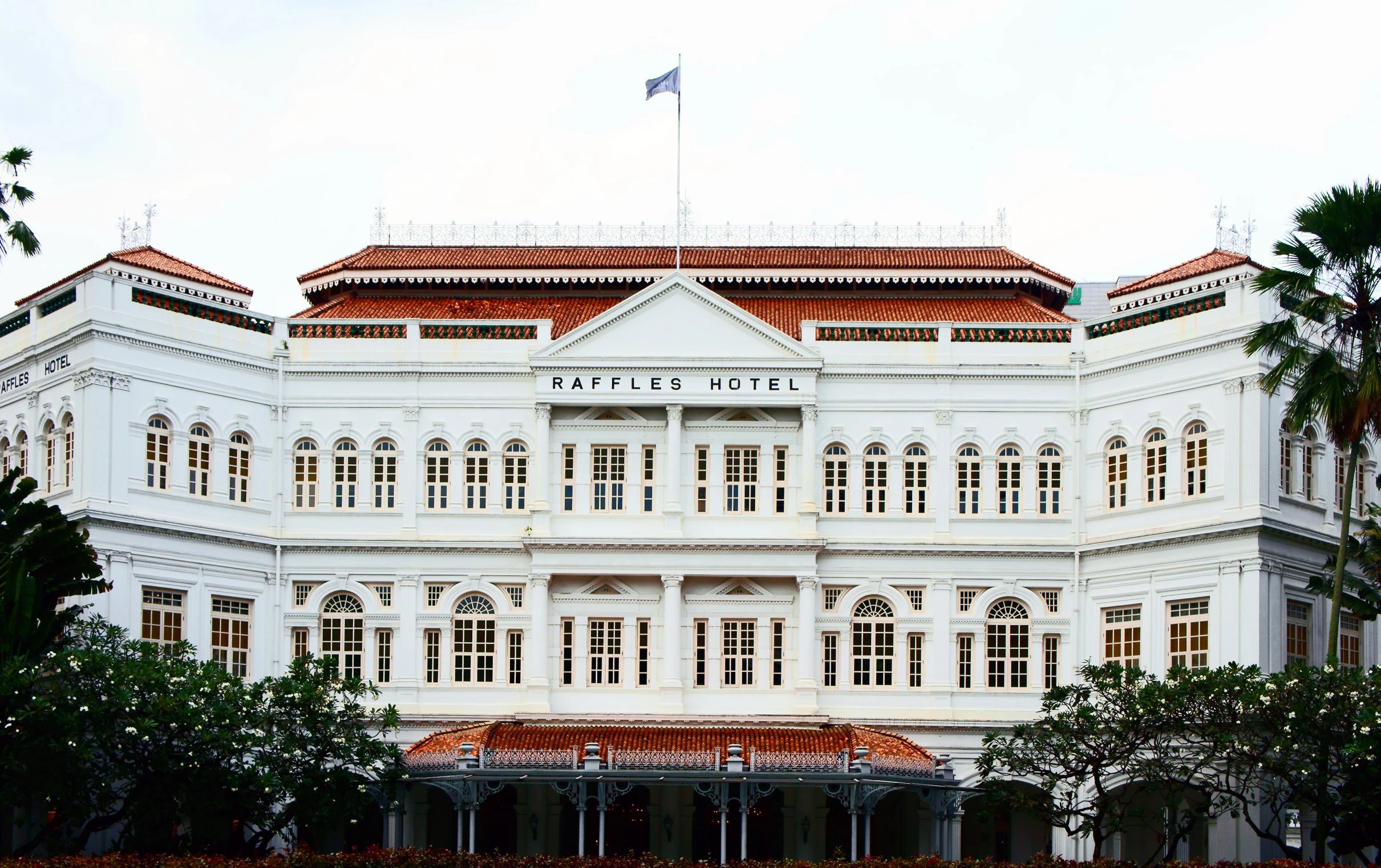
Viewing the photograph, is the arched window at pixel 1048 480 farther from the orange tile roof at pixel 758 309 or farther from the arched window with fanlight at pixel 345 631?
the arched window with fanlight at pixel 345 631

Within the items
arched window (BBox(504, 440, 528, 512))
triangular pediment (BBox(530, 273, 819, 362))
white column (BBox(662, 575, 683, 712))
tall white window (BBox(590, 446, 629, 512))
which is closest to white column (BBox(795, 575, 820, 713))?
white column (BBox(662, 575, 683, 712))

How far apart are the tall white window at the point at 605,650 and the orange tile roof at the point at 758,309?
27.2 ft

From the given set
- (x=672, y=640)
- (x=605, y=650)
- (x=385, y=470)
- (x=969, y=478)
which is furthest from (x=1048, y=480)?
(x=385, y=470)

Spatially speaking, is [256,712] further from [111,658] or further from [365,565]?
[365,565]

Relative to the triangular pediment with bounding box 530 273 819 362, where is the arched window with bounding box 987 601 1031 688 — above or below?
below

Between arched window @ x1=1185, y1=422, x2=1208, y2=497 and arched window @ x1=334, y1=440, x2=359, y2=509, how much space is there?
72.5 feet

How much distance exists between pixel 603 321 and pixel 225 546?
11657mm

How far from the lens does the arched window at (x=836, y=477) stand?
189ft

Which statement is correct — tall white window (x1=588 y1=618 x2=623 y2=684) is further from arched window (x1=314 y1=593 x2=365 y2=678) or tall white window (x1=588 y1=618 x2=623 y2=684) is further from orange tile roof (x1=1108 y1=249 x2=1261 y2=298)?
orange tile roof (x1=1108 y1=249 x2=1261 y2=298)

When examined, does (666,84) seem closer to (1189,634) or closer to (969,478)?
(969,478)

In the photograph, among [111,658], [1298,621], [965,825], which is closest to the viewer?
[111,658]

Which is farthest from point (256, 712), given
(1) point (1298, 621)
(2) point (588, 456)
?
(1) point (1298, 621)

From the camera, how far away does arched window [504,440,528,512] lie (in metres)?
57.8

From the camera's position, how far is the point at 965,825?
57656 millimetres
